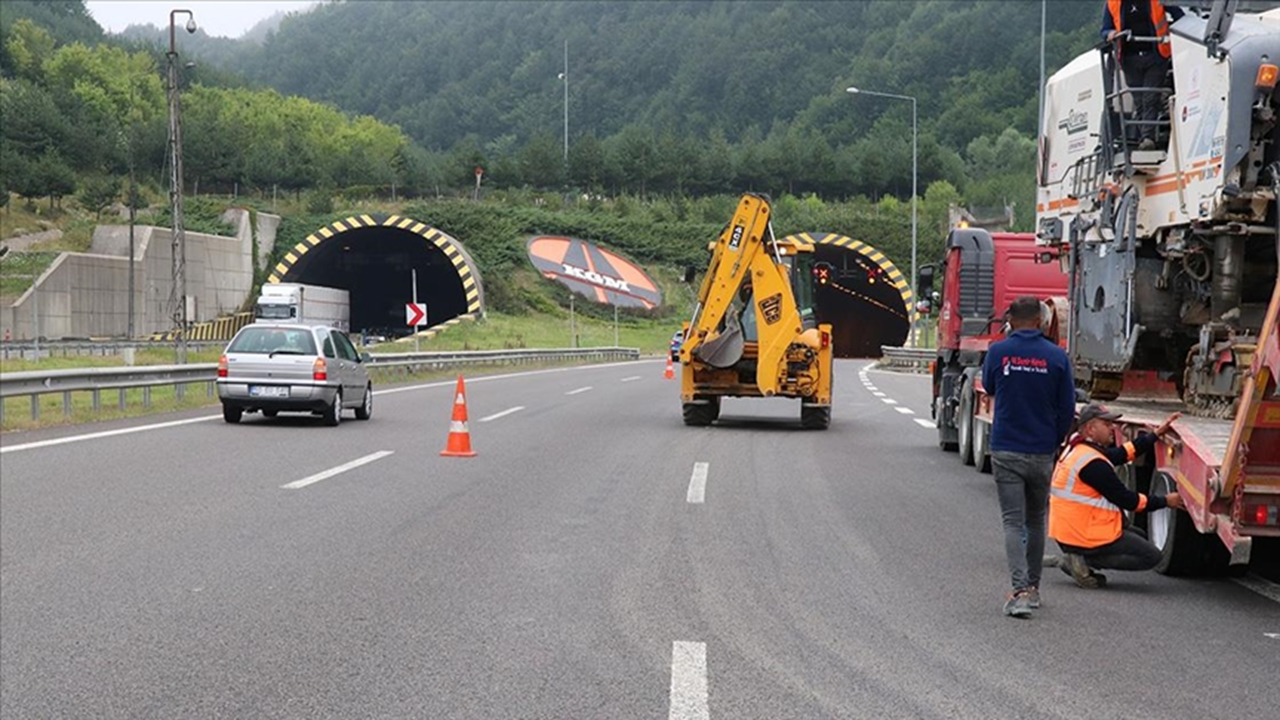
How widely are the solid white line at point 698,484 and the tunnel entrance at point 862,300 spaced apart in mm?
53701

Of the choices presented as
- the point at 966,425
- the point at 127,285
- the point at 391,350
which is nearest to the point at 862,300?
the point at 391,350

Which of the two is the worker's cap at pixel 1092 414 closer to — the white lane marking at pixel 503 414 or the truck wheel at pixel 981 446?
the truck wheel at pixel 981 446

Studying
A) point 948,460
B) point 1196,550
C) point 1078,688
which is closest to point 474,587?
point 1078,688

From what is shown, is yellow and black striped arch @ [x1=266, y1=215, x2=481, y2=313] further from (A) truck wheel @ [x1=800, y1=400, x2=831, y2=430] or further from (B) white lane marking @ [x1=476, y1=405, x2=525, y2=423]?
(A) truck wheel @ [x1=800, y1=400, x2=831, y2=430]

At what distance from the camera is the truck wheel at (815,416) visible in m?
20.4

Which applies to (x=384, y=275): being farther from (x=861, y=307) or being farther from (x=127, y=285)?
(x=861, y=307)

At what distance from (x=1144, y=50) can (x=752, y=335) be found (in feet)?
33.5

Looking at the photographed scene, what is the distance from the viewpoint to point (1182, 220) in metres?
9.86

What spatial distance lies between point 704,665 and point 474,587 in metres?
2.20

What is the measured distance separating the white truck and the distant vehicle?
33797mm

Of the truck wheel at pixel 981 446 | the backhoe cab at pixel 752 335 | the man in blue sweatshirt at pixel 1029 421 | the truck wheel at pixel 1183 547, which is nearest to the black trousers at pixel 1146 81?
the truck wheel at pixel 1183 547

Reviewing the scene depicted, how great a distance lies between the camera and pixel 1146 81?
10719mm

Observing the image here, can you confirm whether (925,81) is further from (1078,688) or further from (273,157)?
(1078,688)

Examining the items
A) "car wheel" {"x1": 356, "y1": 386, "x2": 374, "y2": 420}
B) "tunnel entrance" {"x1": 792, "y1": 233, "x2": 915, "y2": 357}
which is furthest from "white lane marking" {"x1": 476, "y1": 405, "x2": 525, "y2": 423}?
"tunnel entrance" {"x1": 792, "y1": 233, "x2": 915, "y2": 357}
